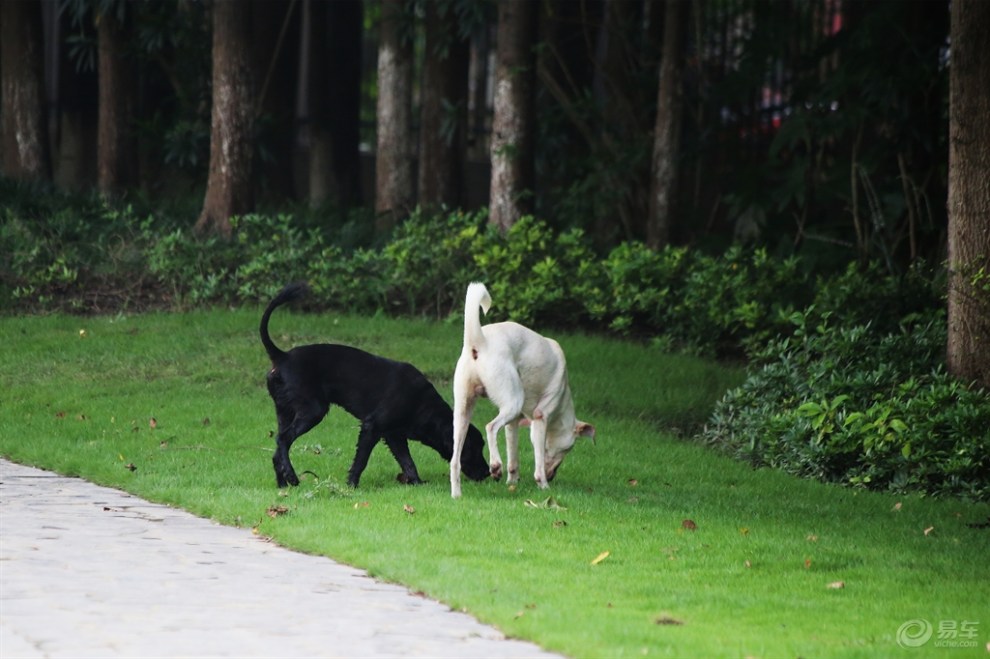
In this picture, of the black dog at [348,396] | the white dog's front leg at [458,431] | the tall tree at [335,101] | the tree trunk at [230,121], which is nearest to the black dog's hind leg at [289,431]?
the black dog at [348,396]

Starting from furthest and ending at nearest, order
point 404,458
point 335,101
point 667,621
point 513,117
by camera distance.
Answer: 1. point 335,101
2. point 513,117
3. point 404,458
4. point 667,621

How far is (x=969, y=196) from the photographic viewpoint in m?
12.0

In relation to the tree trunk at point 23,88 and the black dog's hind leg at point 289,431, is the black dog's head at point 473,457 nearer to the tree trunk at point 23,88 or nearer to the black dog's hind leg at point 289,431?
the black dog's hind leg at point 289,431

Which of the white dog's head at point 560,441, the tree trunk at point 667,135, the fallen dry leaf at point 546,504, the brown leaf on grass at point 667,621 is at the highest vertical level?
the tree trunk at point 667,135

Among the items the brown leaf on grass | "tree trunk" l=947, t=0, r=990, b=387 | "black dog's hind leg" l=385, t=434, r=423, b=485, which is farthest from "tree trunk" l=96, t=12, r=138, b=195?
the brown leaf on grass

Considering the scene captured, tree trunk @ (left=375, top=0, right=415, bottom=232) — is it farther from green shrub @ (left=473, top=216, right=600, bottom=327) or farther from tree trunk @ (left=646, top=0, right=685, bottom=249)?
tree trunk @ (left=646, top=0, right=685, bottom=249)

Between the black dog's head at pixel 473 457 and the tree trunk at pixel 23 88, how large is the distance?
12.0 metres

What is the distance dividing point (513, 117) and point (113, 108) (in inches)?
237

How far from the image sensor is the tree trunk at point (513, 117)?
57.4 ft

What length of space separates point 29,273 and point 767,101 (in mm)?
14509

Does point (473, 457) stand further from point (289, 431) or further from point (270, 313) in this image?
point (270, 313)

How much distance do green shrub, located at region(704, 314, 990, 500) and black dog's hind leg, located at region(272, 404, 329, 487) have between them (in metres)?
4.19

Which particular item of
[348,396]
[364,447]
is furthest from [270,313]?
[364,447]

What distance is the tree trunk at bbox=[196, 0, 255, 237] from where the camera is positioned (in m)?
18.0
